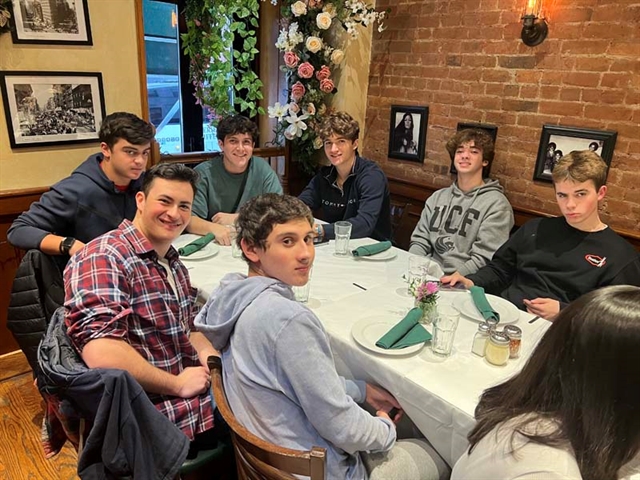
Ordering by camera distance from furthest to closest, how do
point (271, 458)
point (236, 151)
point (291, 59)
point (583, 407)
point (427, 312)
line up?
1. point (291, 59)
2. point (236, 151)
3. point (427, 312)
4. point (271, 458)
5. point (583, 407)

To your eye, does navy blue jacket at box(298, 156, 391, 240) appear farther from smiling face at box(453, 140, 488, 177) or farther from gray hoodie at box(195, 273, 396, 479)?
gray hoodie at box(195, 273, 396, 479)

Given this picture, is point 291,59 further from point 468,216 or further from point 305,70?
point 468,216

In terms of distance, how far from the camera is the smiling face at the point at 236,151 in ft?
8.75

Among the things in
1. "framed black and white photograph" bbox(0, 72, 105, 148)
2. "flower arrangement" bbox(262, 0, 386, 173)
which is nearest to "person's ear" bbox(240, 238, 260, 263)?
"framed black and white photograph" bbox(0, 72, 105, 148)

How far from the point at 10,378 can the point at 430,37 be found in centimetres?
316

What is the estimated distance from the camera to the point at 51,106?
2.55 metres

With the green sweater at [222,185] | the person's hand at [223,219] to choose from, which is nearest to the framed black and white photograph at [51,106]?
the green sweater at [222,185]

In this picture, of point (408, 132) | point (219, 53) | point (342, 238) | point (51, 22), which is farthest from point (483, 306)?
point (51, 22)

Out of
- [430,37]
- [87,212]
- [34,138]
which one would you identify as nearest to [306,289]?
[87,212]

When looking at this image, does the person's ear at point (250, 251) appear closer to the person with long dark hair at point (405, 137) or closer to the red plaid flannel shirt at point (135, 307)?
the red plaid flannel shirt at point (135, 307)

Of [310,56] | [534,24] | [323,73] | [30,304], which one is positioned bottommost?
[30,304]

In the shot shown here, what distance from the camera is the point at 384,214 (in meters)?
2.75

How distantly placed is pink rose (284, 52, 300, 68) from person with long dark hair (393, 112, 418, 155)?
2.72ft

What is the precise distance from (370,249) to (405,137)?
4.72ft
